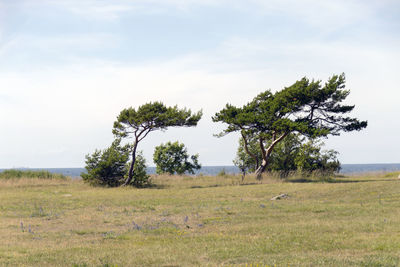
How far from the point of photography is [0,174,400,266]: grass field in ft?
→ 37.8

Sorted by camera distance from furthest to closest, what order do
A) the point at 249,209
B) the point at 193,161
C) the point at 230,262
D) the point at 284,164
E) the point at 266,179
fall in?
1. the point at 193,161
2. the point at 284,164
3. the point at 266,179
4. the point at 249,209
5. the point at 230,262

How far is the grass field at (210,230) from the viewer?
11.5 meters

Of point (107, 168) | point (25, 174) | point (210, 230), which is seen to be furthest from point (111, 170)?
point (210, 230)

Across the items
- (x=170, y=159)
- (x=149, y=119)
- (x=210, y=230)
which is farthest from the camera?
(x=170, y=159)

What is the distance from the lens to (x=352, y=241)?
43.8 ft

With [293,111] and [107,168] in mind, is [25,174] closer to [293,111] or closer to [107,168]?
[107,168]

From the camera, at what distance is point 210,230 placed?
53.7ft

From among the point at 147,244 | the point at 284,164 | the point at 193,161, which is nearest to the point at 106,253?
the point at 147,244

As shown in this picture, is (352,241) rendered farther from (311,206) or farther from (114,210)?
(114,210)

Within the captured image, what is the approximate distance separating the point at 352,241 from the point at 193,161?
46870 millimetres

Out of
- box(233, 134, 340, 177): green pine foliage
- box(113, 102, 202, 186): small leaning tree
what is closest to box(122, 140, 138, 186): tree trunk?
box(113, 102, 202, 186): small leaning tree

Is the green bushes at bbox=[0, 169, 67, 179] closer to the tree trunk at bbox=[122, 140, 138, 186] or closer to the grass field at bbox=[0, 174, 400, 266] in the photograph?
the tree trunk at bbox=[122, 140, 138, 186]

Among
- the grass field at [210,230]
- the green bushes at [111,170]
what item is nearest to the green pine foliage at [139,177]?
the green bushes at [111,170]

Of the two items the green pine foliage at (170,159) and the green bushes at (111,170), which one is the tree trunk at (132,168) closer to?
the green bushes at (111,170)
